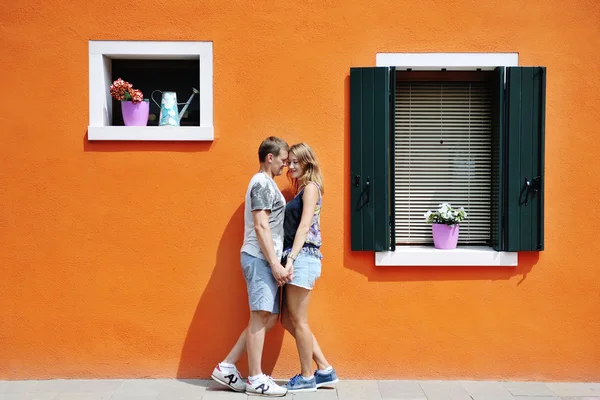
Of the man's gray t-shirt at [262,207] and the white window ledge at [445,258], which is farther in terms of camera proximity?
the white window ledge at [445,258]

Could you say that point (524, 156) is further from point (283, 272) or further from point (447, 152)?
point (283, 272)

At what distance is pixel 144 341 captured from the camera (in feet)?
18.3

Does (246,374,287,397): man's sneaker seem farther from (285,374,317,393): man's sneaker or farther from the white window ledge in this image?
the white window ledge

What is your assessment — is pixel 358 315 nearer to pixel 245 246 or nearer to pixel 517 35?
pixel 245 246

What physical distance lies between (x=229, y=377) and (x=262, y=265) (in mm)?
890

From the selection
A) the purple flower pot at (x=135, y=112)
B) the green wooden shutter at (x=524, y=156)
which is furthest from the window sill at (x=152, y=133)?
the green wooden shutter at (x=524, y=156)

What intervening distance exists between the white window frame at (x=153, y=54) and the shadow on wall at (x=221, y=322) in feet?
2.80

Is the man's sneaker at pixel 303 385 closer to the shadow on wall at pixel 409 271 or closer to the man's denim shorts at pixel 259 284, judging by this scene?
the man's denim shorts at pixel 259 284

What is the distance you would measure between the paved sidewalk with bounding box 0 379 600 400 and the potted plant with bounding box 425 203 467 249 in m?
1.09

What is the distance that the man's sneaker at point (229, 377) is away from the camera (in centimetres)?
529

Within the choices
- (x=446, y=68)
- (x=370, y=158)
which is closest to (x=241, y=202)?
(x=370, y=158)

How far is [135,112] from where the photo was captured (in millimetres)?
5555

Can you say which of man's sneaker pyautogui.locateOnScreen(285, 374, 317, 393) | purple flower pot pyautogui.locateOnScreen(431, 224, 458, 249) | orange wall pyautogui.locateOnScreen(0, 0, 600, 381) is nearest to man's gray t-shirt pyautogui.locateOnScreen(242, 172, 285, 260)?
orange wall pyautogui.locateOnScreen(0, 0, 600, 381)

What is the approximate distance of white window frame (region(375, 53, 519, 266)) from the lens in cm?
549
